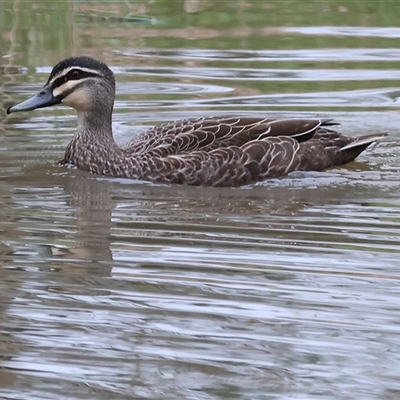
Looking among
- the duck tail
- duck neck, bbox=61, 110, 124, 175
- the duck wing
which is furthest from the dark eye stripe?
the duck tail

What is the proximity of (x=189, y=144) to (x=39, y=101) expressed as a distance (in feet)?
4.07

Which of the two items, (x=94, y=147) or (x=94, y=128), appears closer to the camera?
(x=94, y=147)

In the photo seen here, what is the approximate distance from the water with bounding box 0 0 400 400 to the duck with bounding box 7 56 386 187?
0.41ft

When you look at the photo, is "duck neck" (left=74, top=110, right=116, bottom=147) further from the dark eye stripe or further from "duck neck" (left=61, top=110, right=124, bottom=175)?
the dark eye stripe

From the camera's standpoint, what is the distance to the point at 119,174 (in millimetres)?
9656

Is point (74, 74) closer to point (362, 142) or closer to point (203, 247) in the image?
point (362, 142)

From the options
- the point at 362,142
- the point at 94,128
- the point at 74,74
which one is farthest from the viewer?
the point at 94,128

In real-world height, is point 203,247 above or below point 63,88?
below

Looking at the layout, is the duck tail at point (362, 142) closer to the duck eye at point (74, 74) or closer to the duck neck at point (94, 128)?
the duck neck at point (94, 128)

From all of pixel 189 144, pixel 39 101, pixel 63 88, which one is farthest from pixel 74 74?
pixel 189 144

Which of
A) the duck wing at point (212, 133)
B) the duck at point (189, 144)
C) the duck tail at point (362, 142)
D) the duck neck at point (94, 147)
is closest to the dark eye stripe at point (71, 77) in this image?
the duck at point (189, 144)

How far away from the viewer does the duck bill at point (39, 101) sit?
9.84 metres

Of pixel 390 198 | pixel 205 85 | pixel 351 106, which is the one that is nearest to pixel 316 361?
pixel 390 198

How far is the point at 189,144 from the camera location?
31.5ft
